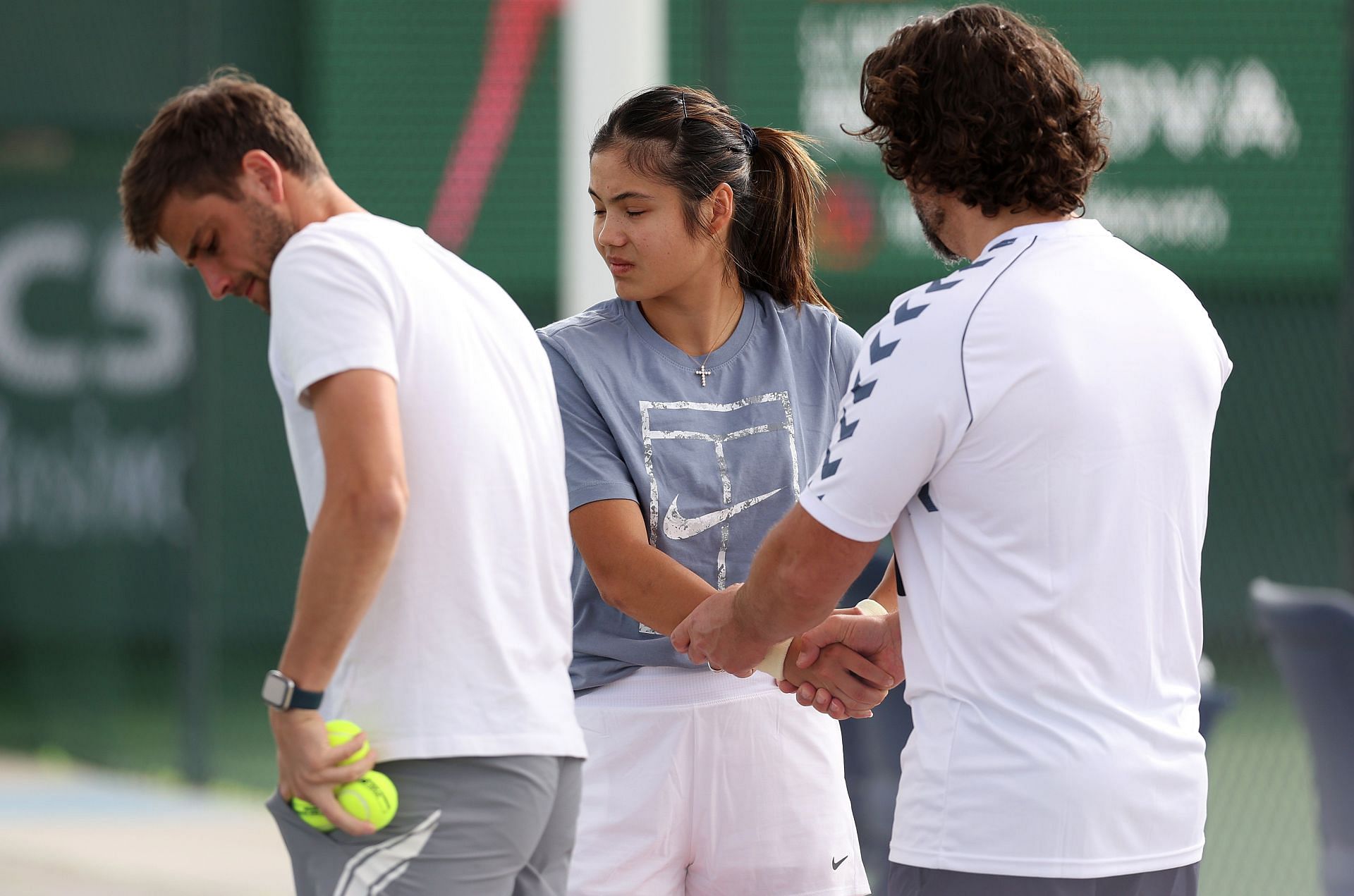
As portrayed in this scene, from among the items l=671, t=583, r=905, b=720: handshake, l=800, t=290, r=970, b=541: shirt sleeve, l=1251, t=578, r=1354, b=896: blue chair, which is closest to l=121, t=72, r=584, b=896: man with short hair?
l=800, t=290, r=970, b=541: shirt sleeve

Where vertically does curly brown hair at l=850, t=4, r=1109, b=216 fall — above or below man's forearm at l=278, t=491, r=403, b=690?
above

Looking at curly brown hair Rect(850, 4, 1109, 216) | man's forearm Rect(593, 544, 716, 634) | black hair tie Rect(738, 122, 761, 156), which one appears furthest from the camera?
black hair tie Rect(738, 122, 761, 156)

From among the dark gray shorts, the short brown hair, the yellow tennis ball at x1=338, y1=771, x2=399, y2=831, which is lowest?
the dark gray shorts

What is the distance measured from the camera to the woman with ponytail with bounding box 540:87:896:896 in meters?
2.40

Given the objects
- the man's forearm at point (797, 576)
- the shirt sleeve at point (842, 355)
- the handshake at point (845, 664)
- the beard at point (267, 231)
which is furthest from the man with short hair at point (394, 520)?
the shirt sleeve at point (842, 355)

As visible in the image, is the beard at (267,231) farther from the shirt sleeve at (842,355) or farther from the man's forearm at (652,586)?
the shirt sleeve at (842,355)

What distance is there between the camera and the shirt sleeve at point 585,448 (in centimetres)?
238

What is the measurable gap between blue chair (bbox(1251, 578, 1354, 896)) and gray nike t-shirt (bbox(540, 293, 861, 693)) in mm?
988

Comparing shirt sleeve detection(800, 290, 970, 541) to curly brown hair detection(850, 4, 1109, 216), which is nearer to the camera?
shirt sleeve detection(800, 290, 970, 541)

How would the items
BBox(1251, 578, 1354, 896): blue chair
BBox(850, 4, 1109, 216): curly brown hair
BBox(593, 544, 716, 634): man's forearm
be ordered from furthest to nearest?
BBox(1251, 578, 1354, 896): blue chair < BBox(593, 544, 716, 634): man's forearm < BBox(850, 4, 1109, 216): curly brown hair

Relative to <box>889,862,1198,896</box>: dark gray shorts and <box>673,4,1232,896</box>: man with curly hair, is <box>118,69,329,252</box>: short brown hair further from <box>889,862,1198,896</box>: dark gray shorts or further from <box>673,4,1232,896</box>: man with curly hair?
<box>889,862,1198,896</box>: dark gray shorts

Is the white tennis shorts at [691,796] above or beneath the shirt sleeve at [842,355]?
beneath

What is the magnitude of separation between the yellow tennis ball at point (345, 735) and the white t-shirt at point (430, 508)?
1.0 inches

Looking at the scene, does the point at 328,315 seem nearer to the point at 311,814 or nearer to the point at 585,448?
the point at 311,814
